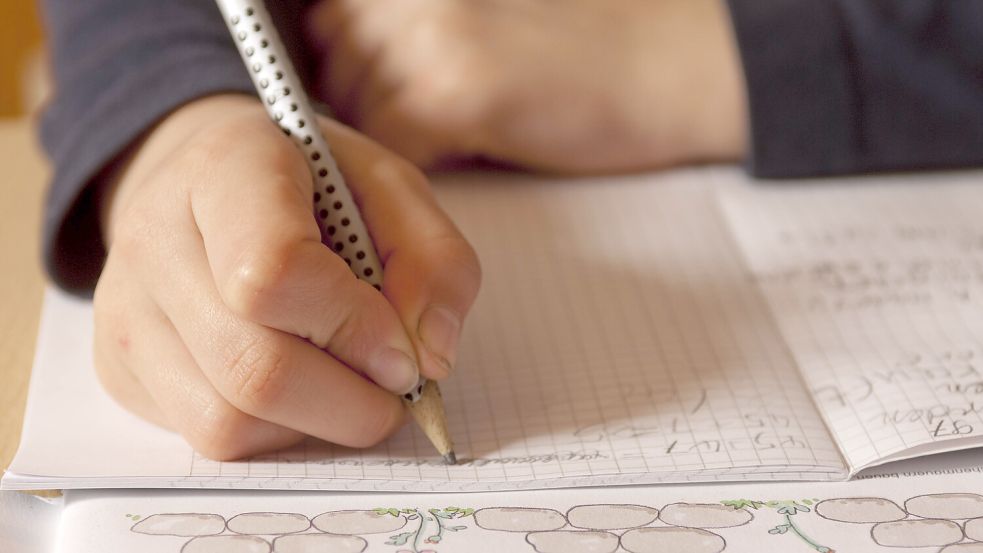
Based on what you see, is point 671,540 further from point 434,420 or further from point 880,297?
point 880,297

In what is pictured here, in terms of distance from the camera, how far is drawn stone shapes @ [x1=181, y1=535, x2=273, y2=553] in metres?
0.35

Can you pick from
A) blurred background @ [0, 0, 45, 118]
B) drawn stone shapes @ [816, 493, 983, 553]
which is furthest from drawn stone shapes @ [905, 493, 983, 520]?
blurred background @ [0, 0, 45, 118]

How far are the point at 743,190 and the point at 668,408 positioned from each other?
24 cm

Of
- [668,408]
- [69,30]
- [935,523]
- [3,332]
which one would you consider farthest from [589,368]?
[69,30]

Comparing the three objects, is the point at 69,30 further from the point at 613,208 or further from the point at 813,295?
the point at 813,295

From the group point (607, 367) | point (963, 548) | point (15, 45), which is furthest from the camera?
point (15, 45)

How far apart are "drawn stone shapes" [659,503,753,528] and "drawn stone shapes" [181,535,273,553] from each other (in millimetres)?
142

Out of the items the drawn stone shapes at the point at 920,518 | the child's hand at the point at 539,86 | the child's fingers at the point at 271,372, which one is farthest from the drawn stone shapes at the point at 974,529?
the child's hand at the point at 539,86

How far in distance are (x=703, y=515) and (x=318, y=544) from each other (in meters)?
0.14

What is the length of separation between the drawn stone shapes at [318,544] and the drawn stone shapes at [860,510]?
0.55ft

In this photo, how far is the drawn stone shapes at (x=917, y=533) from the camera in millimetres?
356

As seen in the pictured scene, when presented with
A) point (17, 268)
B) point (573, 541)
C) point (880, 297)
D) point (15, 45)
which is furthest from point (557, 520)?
point (15, 45)

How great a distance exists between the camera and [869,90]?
625 millimetres

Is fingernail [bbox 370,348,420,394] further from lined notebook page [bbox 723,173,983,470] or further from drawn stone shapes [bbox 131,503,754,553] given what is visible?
lined notebook page [bbox 723,173,983,470]
